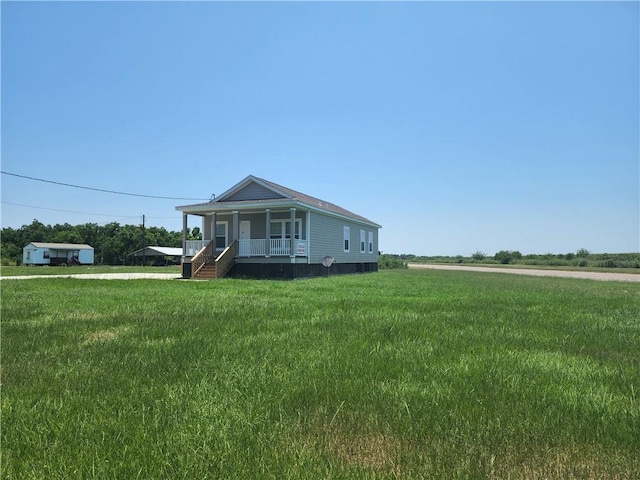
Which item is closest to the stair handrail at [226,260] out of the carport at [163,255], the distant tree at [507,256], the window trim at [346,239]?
the window trim at [346,239]

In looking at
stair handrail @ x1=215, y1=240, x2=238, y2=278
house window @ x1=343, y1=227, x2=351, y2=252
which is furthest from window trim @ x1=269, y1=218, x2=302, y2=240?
house window @ x1=343, y1=227, x2=351, y2=252

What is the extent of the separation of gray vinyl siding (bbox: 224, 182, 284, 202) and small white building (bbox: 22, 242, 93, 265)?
42567 millimetres

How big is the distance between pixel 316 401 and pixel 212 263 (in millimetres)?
18557

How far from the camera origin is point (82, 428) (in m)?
2.54

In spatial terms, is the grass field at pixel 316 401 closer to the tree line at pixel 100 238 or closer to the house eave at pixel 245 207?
the house eave at pixel 245 207

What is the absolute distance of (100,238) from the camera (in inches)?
2726

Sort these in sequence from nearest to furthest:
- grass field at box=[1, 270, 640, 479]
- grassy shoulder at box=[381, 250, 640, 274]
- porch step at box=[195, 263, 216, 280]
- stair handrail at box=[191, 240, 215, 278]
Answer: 1. grass field at box=[1, 270, 640, 479]
2. porch step at box=[195, 263, 216, 280]
3. stair handrail at box=[191, 240, 215, 278]
4. grassy shoulder at box=[381, 250, 640, 274]

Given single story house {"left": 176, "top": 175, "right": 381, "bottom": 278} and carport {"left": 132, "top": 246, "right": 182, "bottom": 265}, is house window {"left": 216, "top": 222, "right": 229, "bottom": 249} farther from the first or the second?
carport {"left": 132, "top": 246, "right": 182, "bottom": 265}

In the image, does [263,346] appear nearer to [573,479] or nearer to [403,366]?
[403,366]

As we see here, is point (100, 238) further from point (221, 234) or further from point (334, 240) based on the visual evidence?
point (334, 240)

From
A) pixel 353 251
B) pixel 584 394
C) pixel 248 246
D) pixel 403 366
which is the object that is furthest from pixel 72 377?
pixel 353 251

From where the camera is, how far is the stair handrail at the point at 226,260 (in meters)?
19.4

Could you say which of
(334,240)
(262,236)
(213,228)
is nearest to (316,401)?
(213,228)

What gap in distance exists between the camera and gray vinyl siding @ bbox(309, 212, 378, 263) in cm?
2217
